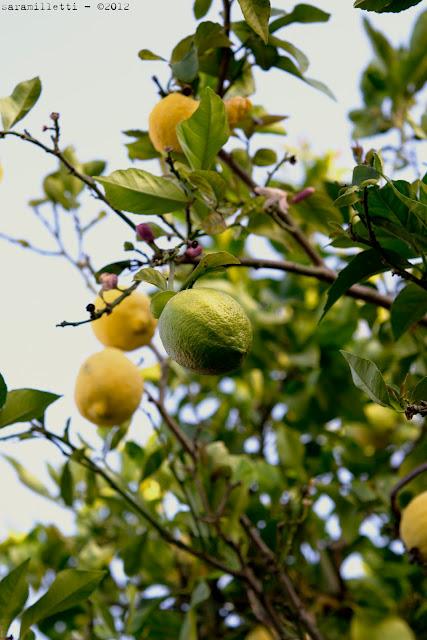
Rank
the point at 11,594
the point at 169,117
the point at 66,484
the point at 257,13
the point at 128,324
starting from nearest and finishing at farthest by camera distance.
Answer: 1. the point at 257,13
2. the point at 11,594
3. the point at 169,117
4. the point at 128,324
5. the point at 66,484

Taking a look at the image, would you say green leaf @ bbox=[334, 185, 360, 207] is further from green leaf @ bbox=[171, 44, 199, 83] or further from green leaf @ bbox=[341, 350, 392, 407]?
green leaf @ bbox=[171, 44, 199, 83]

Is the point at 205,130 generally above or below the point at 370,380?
above

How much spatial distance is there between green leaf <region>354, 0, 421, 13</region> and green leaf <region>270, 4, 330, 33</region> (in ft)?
1.78

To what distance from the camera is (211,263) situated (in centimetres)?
98

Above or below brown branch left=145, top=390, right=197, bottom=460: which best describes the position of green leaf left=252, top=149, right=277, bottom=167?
above

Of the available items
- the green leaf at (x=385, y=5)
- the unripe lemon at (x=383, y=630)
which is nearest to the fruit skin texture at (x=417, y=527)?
the unripe lemon at (x=383, y=630)

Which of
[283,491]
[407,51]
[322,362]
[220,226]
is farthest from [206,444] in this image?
[407,51]

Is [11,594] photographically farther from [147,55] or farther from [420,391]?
[147,55]

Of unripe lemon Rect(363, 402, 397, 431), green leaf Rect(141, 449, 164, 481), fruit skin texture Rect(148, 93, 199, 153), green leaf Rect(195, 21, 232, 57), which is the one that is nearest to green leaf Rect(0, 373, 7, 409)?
fruit skin texture Rect(148, 93, 199, 153)

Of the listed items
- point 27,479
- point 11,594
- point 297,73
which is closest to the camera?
point 11,594

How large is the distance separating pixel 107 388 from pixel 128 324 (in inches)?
5.9

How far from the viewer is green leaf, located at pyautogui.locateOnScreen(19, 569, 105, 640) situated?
121 cm

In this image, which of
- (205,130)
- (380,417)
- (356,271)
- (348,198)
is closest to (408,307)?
(356,271)

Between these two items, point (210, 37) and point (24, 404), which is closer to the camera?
point (24, 404)
